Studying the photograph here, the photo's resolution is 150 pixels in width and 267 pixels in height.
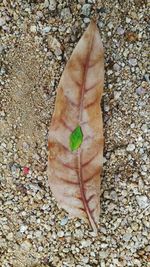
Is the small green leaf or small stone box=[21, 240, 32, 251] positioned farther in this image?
small stone box=[21, 240, 32, 251]

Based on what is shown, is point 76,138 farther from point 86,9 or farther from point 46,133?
point 86,9

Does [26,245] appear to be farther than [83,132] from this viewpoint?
Yes

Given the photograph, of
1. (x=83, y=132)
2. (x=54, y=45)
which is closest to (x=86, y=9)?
(x=54, y=45)

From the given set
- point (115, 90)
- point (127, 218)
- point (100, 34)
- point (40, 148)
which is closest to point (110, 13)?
point (100, 34)

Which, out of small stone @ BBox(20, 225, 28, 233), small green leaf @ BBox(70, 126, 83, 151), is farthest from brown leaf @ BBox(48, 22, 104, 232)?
small stone @ BBox(20, 225, 28, 233)

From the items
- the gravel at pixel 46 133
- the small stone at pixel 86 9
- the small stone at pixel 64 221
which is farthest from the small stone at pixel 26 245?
the small stone at pixel 86 9

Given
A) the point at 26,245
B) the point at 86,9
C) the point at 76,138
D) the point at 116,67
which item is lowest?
the point at 26,245

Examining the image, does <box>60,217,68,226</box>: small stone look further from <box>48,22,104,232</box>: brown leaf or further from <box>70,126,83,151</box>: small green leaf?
<box>70,126,83,151</box>: small green leaf
